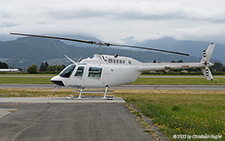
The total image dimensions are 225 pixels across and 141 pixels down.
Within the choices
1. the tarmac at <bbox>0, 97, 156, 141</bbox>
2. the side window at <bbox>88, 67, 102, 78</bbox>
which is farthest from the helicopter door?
the tarmac at <bbox>0, 97, 156, 141</bbox>

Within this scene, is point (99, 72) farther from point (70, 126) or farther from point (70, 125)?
point (70, 126)

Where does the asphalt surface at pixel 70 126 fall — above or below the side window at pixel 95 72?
below

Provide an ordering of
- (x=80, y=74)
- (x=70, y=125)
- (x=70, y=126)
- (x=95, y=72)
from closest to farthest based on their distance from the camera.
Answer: (x=70, y=126) → (x=70, y=125) → (x=80, y=74) → (x=95, y=72)

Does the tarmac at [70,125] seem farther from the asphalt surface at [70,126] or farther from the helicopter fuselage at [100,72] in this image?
the helicopter fuselage at [100,72]

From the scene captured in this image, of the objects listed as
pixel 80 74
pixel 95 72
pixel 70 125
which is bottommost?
pixel 70 125

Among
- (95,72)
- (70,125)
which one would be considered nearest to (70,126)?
(70,125)

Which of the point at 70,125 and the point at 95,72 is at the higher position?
the point at 95,72

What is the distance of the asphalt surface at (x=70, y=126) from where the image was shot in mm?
8555

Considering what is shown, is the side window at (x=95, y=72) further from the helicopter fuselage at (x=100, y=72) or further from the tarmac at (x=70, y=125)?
the tarmac at (x=70, y=125)

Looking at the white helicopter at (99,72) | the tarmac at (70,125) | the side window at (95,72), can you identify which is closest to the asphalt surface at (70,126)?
the tarmac at (70,125)

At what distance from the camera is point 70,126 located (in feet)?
33.6

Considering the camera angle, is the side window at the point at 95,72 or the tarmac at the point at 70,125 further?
the side window at the point at 95,72

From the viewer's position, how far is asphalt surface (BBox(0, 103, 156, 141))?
8.55 metres

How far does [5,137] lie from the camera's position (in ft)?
27.9
